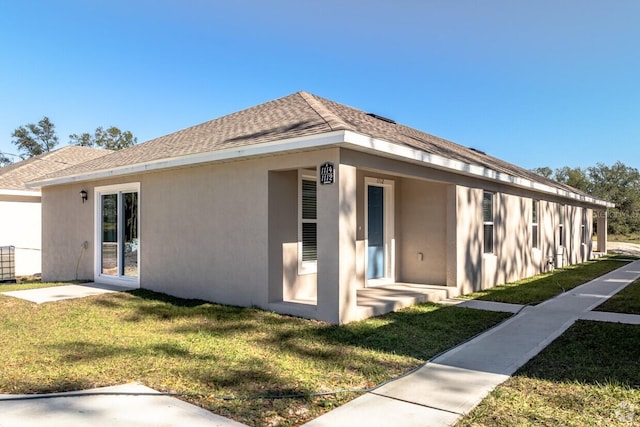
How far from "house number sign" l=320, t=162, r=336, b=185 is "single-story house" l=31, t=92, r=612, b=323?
3 cm

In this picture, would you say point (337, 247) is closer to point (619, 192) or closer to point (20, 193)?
point (20, 193)

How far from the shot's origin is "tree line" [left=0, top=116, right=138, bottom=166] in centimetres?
4669

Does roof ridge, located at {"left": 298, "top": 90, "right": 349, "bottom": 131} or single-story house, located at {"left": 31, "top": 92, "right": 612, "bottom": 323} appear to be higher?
roof ridge, located at {"left": 298, "top": 90, "right": 349, "bottom": 131}

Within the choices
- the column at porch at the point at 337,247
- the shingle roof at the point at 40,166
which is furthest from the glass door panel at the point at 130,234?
the shingle roof at the point at 40,166

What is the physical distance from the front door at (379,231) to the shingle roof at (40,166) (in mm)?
12694

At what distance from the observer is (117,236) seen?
10.4 metres

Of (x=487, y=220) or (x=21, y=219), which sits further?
(x=21, y=219)

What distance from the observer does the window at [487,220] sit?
1096cm

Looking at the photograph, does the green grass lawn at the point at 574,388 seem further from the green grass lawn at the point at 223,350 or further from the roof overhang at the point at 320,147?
the roof overhang at the point at 320,147

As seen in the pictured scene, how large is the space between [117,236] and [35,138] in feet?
164

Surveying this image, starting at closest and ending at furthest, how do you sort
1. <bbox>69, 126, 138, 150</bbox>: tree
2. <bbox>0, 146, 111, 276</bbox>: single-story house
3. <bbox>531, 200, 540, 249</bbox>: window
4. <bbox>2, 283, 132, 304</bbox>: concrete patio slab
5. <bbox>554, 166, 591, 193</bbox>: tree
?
1. <bbox>2, 283, 132, 304</bbox>: concrete patio slab
2. <bbox>531, 200, 540, 249</bbox>: window
3. <bbox>0, 146, 111, 276</bbox>: single-story house
4. <bbox>554, 166, 591, 193</bbox>: tree
5. <bbox>69, 126, 138, 150</bbox>: tree

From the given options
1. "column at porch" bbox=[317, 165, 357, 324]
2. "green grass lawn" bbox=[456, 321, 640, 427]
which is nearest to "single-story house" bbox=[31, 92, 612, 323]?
"column at porch" bbox=[317, 165, 357, 324]

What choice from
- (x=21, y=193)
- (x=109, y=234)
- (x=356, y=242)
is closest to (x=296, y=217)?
(x=356, y=242)

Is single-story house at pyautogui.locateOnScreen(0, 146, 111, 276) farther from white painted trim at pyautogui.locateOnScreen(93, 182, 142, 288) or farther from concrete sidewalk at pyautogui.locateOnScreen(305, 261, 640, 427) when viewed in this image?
concrete sidewalk at pyautogui.locateOnScreen(305, 261, 640, 427)
